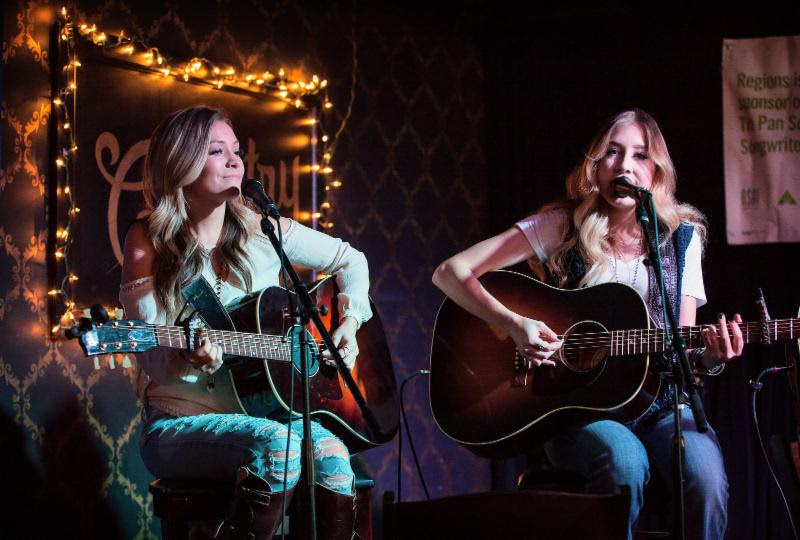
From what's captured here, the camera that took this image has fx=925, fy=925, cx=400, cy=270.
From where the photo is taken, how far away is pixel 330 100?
185 inches

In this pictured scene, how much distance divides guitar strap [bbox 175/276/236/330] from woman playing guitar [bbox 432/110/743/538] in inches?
34.6

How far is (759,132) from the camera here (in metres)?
4.57

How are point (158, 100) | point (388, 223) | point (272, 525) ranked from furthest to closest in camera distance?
point (388, 223)
point (158, 100)
point (272, 525)

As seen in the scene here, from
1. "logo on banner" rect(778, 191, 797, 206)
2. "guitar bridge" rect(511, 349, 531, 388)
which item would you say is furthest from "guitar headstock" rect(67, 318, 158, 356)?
"logo on banner" rect(778, 191, 797, 206)

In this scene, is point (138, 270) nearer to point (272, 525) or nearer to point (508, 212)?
Answer: point (272, 525)

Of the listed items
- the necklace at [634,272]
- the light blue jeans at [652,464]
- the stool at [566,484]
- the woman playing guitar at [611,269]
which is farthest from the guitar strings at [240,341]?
the necklace at [634,272]

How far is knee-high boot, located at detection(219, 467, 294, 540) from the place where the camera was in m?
2.70

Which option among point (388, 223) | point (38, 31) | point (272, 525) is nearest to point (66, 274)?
point (38, 31)

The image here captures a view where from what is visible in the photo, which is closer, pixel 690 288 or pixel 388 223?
pixel 690 288

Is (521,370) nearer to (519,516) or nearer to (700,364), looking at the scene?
(700,364)

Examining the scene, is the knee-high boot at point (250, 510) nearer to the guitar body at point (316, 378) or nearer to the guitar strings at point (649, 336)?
the guitar body at point (316, 378)

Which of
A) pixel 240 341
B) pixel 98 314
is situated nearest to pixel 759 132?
pixel 240 341

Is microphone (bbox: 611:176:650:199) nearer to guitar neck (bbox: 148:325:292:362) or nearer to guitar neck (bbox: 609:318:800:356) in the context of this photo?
guitar neck (bbox: 609:318:800:356)

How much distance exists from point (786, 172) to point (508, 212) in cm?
142
